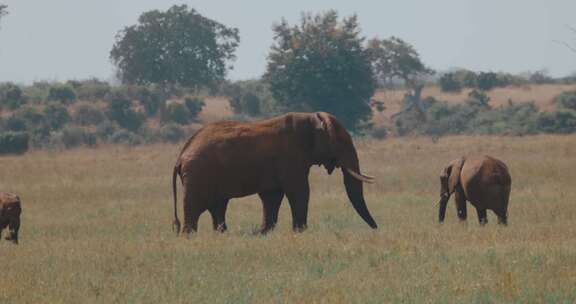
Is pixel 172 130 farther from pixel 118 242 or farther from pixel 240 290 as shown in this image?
pixel 240 290

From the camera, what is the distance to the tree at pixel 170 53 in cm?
7569

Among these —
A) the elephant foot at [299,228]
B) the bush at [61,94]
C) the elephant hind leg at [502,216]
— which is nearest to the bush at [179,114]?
the bush at [61,94]

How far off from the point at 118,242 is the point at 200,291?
4.12 metres

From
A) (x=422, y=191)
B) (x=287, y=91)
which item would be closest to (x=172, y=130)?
(x=287, y=91)

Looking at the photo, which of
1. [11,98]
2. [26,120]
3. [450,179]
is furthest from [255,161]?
[11,98]

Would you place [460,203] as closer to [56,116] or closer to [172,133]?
[172,133]

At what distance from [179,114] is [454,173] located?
48465 mm

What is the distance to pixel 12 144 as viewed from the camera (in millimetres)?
47531

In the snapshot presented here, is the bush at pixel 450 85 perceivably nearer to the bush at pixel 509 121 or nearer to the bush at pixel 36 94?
the bush at pixel 509 121

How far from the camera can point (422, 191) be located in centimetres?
2459

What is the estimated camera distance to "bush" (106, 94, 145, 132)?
64.1m

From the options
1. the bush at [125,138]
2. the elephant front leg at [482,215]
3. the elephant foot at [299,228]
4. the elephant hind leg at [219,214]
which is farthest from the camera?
the bush at [125,138]

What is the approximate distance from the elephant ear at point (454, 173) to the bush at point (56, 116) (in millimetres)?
46557

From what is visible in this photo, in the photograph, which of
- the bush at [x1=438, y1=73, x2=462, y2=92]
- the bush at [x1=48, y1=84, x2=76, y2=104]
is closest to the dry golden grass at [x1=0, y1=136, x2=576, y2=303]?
the bush at [x1=48, y1=84, x2=76, y2=104]
